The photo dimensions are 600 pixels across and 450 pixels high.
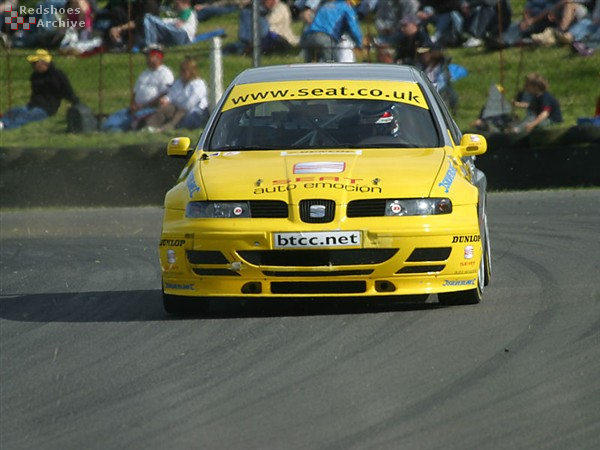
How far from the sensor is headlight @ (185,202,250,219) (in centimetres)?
716

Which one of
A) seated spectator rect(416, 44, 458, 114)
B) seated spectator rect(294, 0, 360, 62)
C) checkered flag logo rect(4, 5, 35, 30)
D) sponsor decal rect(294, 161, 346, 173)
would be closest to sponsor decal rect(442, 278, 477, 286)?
sponsor decal rect(294, 161, 346, 173)

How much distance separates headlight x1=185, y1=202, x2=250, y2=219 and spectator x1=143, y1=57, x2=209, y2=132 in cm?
944

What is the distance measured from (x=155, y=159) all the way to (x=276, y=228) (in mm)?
8295

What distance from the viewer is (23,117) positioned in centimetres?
1766

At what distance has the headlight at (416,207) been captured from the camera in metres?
7.09

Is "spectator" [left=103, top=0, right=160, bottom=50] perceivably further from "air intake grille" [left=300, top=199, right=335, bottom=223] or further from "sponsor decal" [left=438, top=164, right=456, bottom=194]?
"air intake grille" [left=300, top=199, right=335, bottom=223]

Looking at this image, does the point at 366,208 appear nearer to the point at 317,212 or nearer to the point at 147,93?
the point at 317,212

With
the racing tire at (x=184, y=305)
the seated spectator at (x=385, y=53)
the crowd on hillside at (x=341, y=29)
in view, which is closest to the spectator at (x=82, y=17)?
the crowd on hillside at (x=341, y=29)

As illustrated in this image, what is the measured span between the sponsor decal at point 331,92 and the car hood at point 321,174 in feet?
2.01

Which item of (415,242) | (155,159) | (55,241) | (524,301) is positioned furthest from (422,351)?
(155,159)

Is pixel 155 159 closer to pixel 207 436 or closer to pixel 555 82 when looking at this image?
pixel 555 82

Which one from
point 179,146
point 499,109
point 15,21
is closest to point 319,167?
point 179,146

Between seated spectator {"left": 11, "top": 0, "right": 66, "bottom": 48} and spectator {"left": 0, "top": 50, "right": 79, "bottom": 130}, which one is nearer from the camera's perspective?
spectator {"left": 0, "top": 50, "right": 79, "bottom": 130}

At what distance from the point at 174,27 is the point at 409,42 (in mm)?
3207
